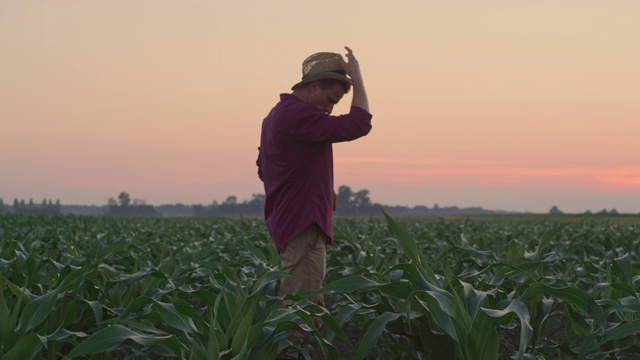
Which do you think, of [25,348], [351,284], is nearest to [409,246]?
[351,284]

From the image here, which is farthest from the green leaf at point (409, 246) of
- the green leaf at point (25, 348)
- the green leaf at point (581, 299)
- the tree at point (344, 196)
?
the tree at point (344, 196)

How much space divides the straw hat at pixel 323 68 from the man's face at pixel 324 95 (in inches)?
2.9

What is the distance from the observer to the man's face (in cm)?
434

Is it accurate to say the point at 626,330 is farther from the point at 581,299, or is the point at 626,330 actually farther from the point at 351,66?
the point at 351,66

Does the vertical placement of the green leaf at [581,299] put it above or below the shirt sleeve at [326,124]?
below

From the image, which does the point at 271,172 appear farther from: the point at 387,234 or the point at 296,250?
the point at 387,234

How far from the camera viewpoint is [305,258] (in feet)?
14.6

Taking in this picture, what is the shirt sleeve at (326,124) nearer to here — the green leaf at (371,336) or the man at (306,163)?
the man at (306,163)

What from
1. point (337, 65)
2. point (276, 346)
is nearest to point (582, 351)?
point (276, 346)

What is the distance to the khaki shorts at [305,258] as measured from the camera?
14.5 ft

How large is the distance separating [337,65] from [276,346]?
205cm

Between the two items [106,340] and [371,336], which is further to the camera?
[371,336]

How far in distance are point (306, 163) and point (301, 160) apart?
0.13 feet

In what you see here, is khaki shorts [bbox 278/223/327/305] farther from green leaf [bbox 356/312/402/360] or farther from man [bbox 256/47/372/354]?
green leaf [bbox 356/312/402/360]
